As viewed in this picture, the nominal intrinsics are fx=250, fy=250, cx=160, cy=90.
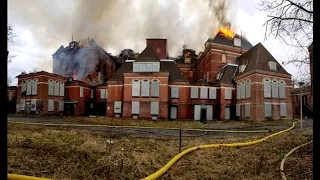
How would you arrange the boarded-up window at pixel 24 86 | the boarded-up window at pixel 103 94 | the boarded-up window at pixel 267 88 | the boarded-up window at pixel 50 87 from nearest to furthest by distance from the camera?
the boarded-up window at pixel 267 88 → the boarded-up window at pixel 50 87 → the boarded-up window at pixel 24 86 → the boarded-up window at pixel 103 94

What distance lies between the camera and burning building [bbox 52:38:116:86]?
54.0 m

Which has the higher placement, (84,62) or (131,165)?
(84,62)

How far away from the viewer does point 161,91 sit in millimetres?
36219

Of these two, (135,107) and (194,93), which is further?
(194,93)

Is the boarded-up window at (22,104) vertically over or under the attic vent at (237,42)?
under

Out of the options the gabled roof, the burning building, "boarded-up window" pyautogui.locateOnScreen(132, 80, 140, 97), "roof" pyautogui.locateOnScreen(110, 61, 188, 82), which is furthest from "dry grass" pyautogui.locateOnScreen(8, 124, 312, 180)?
the burning building

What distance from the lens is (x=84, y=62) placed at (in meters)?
55.3

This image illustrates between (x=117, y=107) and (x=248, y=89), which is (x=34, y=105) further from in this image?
(x=248, y=89)

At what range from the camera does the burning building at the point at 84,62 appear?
5403 cm

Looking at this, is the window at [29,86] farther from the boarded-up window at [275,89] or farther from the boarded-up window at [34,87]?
the boarded-up window at [275,89]

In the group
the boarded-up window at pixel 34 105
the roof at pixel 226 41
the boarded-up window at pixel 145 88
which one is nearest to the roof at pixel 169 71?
the boarded-up window at pixel 145 88

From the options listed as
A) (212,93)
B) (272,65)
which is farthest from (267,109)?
(212,93)

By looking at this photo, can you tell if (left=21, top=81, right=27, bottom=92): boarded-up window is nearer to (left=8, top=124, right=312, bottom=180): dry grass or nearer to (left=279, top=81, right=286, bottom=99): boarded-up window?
(left=8, top=124, right=312, bottom=180): dry grass
